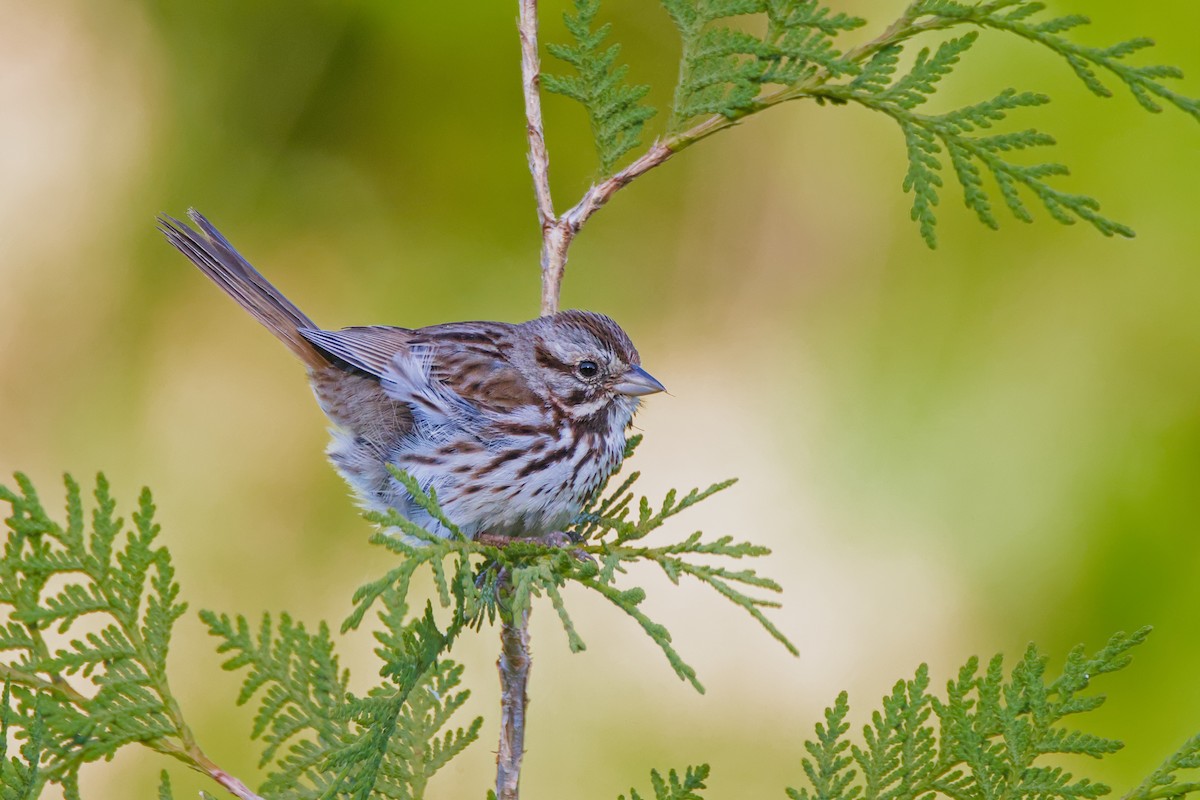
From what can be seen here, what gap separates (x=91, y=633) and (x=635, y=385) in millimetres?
1371

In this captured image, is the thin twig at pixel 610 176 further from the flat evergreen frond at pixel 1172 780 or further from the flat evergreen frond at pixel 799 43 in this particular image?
the flat evergreen frond at pixel 1172 780

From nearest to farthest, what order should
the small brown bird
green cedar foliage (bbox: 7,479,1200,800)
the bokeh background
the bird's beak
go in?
green cedar foliage (bbox: 7,479,1200,800), the small brown bird, the bird's beak, the bokeh background

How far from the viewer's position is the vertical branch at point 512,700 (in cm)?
212

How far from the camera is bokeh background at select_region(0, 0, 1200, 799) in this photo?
3.59 m

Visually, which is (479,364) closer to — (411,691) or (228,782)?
(411,691)

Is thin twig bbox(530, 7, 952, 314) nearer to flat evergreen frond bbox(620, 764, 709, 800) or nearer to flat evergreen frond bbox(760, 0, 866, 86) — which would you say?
flat evergreen frond bbox(760, 0, 866, 86)

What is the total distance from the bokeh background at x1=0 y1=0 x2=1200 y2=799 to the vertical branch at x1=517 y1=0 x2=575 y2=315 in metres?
1.45

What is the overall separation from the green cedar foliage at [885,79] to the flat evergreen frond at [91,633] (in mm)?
1144

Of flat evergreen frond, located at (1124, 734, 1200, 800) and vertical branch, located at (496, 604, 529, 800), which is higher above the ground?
flat evergreen frond, located at (1124, 734, 1200, 800)

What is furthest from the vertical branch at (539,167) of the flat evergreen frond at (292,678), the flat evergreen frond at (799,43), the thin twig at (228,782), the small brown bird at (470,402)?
the thin twig at (228,782)

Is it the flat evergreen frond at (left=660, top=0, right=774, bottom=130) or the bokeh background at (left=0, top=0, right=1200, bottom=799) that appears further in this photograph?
the bokeh background at (left=0, top=0, right=1200, bottom=799)

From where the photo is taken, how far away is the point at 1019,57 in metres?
3.61

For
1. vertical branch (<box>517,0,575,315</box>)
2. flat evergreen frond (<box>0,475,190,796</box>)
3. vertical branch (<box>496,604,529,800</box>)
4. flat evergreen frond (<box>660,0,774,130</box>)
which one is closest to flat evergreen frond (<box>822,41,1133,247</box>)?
flat evergreen frond (<box>660,0,774,130</box>)

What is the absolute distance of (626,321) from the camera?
4164mm
